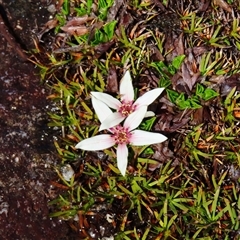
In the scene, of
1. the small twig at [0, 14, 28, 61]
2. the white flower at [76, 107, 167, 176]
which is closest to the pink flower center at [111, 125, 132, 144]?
the white flower at [76, 107, 167, 176]

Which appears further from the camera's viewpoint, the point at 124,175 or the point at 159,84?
the point at 159,84

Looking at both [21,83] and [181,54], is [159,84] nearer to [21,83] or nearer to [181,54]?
[181,54]

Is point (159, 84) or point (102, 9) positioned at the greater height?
point (102, 9)

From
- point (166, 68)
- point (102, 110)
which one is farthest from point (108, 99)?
point (166, 68)

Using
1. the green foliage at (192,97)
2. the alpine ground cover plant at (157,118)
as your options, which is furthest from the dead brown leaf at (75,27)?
the green foliage at (192,97)

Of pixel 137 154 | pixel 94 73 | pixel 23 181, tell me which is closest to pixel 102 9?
pixel 94 73

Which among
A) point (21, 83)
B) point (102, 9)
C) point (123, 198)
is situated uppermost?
point (102, 9)

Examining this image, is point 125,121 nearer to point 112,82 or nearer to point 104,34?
point 112,82
